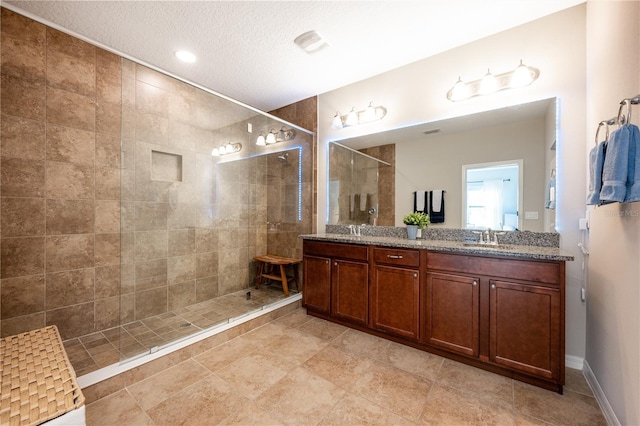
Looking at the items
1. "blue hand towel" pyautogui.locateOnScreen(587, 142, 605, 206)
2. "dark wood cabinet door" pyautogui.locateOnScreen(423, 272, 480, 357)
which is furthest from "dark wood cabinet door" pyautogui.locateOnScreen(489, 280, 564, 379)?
"blue hand towel" pyautogui.locateOnScreen(587, 142, 605, 206)

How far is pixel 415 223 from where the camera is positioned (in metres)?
2.54

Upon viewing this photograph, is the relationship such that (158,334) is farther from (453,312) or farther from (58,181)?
(453,312)

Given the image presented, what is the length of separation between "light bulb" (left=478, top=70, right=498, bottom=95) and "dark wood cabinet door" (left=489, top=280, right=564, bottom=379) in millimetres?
1615

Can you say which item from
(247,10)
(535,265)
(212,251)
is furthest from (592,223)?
(212,251)

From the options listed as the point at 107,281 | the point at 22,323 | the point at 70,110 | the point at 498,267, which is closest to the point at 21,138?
the point at 70,110

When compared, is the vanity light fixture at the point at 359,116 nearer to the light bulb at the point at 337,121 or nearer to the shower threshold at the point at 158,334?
the light bulb at the point at 337,121

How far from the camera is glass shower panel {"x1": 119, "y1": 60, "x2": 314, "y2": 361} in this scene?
95.9 inches

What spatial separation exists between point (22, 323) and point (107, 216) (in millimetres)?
976

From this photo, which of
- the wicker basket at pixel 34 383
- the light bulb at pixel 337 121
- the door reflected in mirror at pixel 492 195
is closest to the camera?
the wicker basket at pixel 34 383

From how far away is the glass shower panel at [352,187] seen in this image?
3.01 metres

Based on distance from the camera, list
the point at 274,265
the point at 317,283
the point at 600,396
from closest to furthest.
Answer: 1. the point at 600,396
2. the point at 317,283
3. the point at 274,265

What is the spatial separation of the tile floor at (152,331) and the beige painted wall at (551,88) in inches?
106

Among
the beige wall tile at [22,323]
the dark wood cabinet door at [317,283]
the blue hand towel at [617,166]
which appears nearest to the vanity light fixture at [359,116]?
the dark wood cabinet door at [317,283]

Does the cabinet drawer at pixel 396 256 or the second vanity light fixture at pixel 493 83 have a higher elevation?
the second vanity light fixture at pixel 493 83
